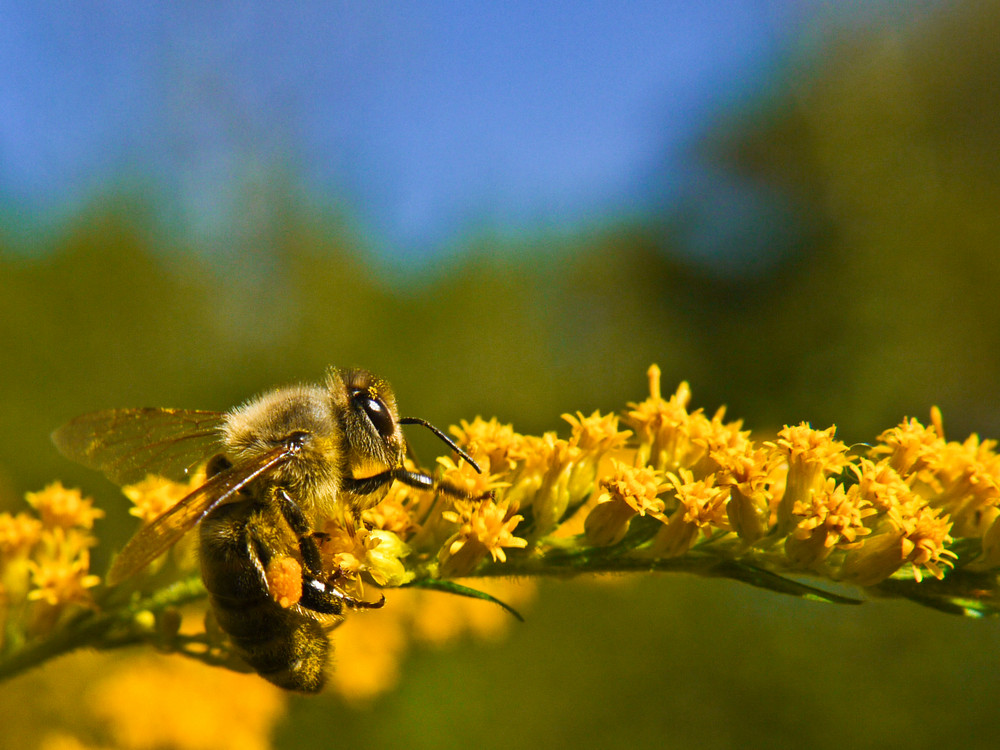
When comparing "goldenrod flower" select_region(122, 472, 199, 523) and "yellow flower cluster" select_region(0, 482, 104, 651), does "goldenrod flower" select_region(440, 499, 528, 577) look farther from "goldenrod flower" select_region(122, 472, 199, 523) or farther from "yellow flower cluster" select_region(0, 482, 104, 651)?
"yellow flower cluster" select_region(0, 482, 104, 651)

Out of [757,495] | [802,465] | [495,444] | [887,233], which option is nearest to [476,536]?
[495,444]

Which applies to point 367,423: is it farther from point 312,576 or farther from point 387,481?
point 312,576

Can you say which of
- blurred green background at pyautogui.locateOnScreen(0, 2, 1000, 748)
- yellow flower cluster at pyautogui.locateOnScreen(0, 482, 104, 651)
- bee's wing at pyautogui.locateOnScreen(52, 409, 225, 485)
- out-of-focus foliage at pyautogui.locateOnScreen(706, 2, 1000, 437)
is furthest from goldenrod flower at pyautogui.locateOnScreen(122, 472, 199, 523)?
out-of-focus foliage at pyautogui.locateOnScreen(706, 2, 1000, 437)

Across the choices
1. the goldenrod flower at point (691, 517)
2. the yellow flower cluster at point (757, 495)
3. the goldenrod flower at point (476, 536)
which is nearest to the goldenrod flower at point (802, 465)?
the yellow flower cluster at point (757, 495)

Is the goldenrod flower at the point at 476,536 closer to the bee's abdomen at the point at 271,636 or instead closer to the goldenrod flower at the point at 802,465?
the bee's abdomen at the point at 271,636

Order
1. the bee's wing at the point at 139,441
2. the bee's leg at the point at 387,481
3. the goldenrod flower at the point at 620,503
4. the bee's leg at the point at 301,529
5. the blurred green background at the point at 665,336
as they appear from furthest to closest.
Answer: the blurred green background at the point at 665,336
the bee's wing at the point at 139,441
the bee's leg at the point at 387,481
the bee's leg at the point at 301,529
the goldenrod flower at the point at 620,503

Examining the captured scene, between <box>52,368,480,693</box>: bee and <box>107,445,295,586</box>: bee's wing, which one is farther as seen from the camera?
<box>52,368,480,693</box>: bee
